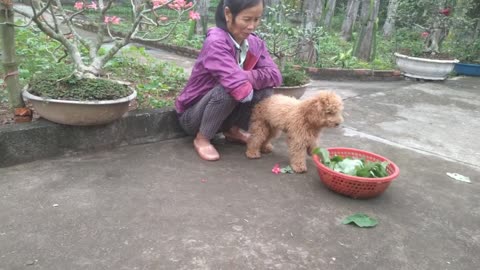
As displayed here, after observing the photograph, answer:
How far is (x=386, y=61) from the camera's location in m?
8.04

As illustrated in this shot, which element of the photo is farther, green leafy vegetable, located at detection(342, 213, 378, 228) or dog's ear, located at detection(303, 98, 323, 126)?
dog's ear, located at detection(303, 98, 323, 126)

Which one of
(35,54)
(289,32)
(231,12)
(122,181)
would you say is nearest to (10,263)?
(122,181)

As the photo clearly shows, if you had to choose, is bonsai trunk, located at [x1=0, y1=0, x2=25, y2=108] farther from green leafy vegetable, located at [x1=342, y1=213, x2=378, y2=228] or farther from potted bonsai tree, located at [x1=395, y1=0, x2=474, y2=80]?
potted bonsai tree, located at [x1=395, y1=0, x2=474, y2=80]

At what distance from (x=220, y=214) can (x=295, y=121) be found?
0.96 m

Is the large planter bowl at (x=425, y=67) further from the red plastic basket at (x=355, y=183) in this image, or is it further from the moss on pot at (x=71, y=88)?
the moss on pot at (x=71, y=88)

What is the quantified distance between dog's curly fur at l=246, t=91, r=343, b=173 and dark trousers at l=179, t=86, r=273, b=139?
0.45 feet

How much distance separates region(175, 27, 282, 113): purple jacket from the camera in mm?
2828

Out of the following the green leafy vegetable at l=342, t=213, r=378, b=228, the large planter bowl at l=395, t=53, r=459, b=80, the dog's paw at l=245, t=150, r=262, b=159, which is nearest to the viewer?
the green leafy vegetable at l=342, t=213, r=378, b=228

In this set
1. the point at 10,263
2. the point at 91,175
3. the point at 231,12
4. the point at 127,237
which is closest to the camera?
the point at 10,263

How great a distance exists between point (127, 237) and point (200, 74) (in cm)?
151

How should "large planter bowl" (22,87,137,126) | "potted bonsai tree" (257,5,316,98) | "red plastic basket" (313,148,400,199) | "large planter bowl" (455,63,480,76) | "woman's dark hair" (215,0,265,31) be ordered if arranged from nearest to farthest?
"red plastic basket" (313,148,400,199)
"large planter bowl" (22,87,137,126)
"woman's dark hair" (215,0,265,31)
"potted bonsai tree" (257,5,316,98)
"large planter bowl" (455,63,480,76)

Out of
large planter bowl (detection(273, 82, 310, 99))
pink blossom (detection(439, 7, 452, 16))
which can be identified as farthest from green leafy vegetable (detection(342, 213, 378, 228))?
pink blossom (detection(439, 7, 452, 16))

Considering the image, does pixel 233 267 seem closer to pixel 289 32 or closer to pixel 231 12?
pixel 231 12

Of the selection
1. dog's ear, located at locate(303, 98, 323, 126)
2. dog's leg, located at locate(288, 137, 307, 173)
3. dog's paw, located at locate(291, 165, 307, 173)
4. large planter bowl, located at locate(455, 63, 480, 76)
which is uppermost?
dog's ear, located at locate(303, 98, 323, 126)
